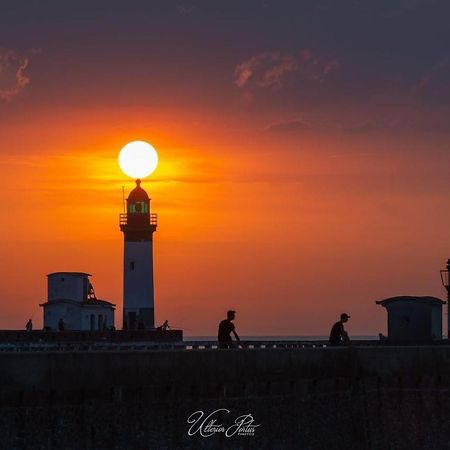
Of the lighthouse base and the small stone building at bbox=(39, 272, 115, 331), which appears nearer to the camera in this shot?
the lighthouse base

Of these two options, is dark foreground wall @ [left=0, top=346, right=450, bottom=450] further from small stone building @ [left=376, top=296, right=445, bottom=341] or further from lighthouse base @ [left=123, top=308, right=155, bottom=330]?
lighthouse base @ [left=123, top=308, right=155, bottom=330]

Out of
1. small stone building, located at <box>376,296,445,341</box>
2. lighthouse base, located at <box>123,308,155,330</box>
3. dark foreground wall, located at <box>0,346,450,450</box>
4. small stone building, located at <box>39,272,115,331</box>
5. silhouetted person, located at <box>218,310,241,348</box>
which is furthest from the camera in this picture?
small stone building, located at <box>39,272,115,331</box>

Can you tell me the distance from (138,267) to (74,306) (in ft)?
15.0

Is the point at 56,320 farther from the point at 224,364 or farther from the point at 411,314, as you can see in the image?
the point at 224,364

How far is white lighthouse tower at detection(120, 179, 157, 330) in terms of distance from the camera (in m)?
80.0

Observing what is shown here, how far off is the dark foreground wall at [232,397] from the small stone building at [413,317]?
19.9 m

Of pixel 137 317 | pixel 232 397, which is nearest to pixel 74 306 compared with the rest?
pixel 137 317

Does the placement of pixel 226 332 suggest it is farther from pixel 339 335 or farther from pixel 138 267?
pixel 138 267

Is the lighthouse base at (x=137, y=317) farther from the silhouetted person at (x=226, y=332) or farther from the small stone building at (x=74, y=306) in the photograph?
the silhouetted person at (x=226, y=332)

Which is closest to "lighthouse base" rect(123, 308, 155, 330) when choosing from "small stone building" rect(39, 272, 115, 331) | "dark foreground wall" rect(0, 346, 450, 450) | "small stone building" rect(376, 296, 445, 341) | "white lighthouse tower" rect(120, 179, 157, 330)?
"white lighthouse tower" rect(120, 179, 157, 330)

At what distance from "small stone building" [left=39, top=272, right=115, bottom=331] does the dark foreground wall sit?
1504 inches

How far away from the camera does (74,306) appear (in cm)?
8194

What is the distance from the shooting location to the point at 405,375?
42562mm

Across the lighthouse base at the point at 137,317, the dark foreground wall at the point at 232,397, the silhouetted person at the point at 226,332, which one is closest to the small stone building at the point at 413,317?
the lighthouse base at the point at 137,317
